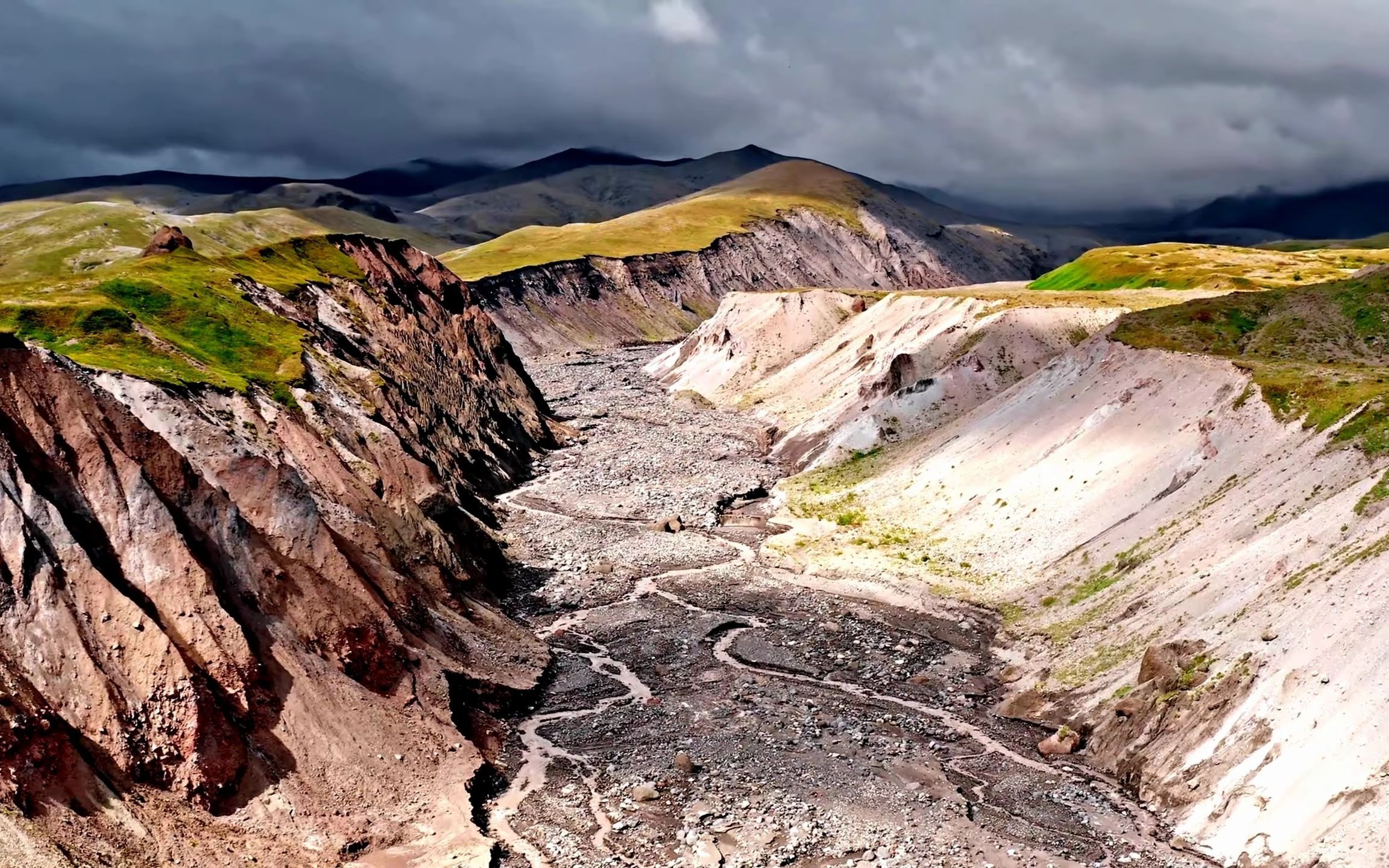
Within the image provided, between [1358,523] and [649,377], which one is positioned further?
[649,377]

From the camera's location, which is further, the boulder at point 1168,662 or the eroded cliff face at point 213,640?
the boulder at point 1168,662

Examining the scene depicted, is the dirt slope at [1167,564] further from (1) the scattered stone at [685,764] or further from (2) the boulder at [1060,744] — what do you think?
(1) the scattered stone at [685,764]

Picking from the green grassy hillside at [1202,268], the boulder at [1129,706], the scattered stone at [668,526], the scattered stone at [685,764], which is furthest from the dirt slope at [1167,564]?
the green grassy hillside at [1202,268]

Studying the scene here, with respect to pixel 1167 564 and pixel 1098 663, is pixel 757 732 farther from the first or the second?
pixel 1167 564

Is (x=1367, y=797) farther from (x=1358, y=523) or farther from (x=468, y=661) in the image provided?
(x=468, y=661)

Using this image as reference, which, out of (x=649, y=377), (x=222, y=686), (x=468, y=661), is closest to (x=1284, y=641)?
(x=468, y=661)

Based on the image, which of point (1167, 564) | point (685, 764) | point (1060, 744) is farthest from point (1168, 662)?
point (685, 764)

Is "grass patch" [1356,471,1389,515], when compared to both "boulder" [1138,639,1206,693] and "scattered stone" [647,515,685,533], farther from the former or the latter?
"scattered stone" [647,515,685,533]
